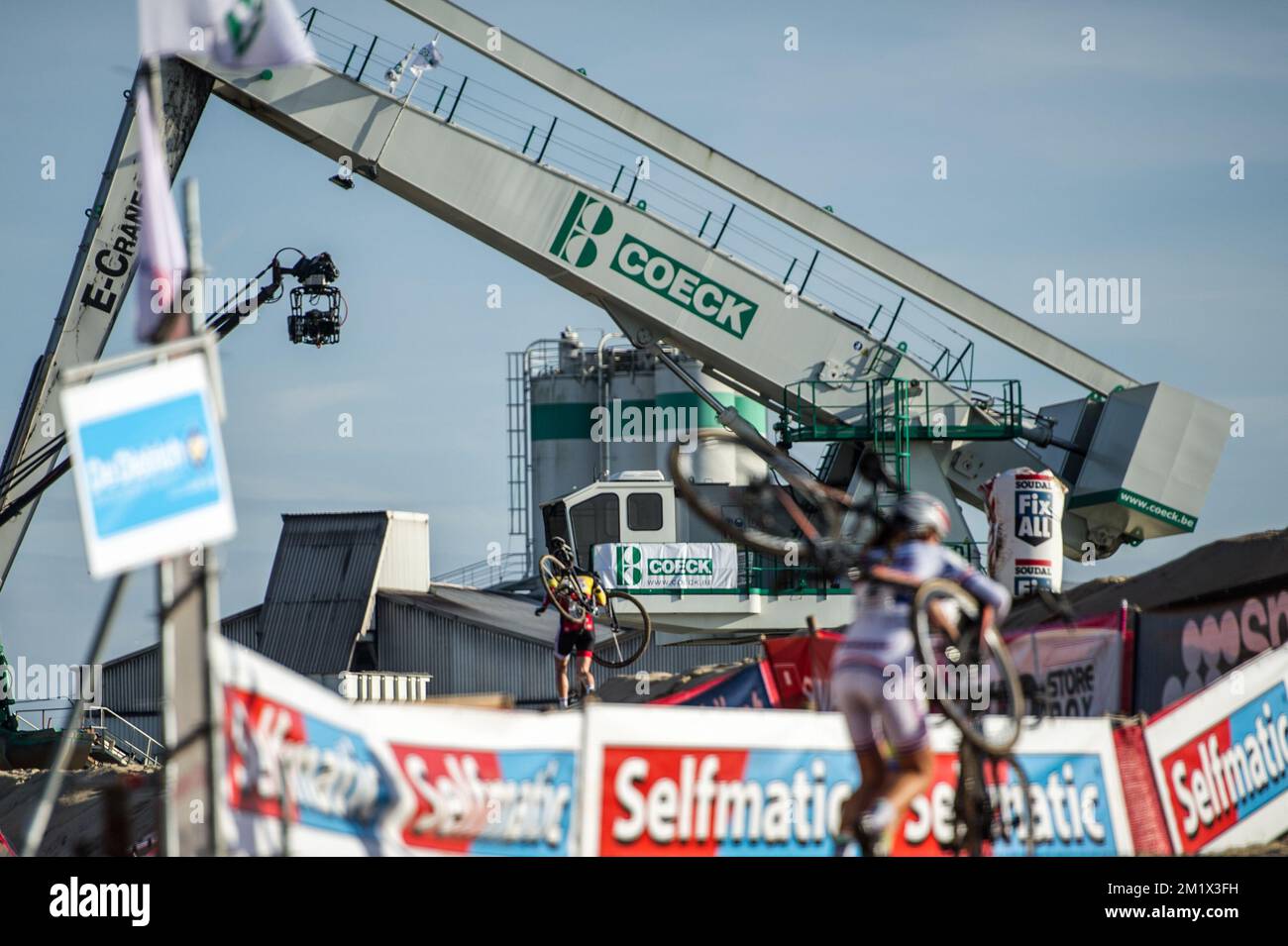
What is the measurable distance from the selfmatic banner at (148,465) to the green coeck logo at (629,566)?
2460 cm

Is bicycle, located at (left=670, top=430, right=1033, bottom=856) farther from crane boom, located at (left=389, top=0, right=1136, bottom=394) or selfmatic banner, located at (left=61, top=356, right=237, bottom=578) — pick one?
crane boom, located at (left=389, top=0, right=1136, bottom=394)

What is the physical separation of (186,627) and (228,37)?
390cm

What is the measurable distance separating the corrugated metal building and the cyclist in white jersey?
101ft

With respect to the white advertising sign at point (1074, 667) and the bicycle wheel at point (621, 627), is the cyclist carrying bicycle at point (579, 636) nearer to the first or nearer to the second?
the bicycle wheel at point (621, 627)

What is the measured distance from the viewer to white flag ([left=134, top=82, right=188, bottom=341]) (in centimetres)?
795

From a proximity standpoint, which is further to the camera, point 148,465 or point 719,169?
point 719,169

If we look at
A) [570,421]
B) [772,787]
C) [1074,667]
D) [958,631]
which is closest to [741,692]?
[1074,667]

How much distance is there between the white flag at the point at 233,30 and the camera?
29.4 ft

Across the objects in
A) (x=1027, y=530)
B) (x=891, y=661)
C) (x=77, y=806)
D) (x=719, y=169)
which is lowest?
(x=77, y=806)

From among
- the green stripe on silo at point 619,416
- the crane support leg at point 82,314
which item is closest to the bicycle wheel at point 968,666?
the crane support leg at point 82,314

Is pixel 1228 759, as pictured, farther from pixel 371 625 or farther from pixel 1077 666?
pixel 371 625

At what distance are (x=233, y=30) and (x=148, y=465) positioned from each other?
3.35m

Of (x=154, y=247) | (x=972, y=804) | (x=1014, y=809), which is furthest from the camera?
(x=1014, y=809)

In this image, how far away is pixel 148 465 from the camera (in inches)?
289
